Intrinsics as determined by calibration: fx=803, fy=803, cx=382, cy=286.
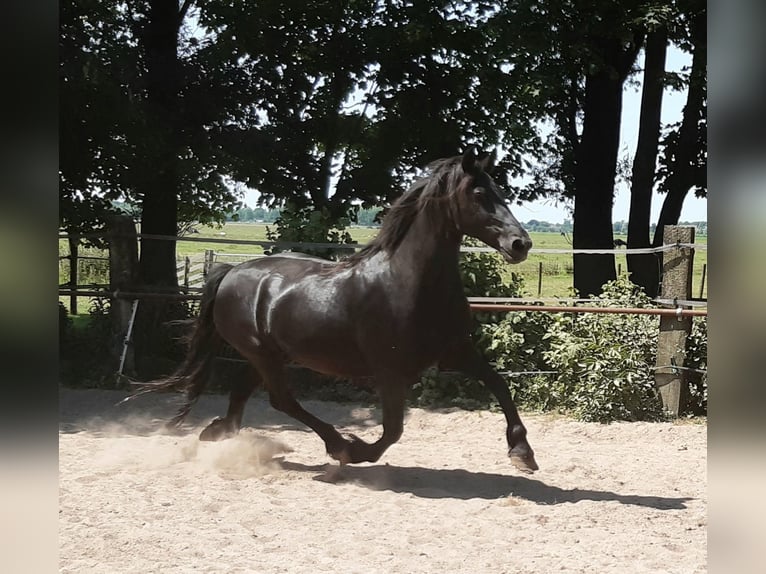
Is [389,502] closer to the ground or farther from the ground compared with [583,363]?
closer to the ground

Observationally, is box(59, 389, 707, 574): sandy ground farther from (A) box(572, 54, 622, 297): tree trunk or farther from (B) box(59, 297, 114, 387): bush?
(A) box(572, 54, 622, 297): tree trunk

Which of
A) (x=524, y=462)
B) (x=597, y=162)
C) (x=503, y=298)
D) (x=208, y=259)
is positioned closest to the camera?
(x=524, y=462)

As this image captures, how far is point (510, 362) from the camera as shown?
A: 6.63m

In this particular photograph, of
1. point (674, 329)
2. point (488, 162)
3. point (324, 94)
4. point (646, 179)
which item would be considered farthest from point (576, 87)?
point (488, 162)

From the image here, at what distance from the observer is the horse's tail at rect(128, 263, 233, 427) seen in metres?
4.89

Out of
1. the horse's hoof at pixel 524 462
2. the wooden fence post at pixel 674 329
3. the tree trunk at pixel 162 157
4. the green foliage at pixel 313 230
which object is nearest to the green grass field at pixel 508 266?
the green foliage at pixel 313 230

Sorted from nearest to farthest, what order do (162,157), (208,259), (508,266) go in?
Result: (208,259)
(162,157)
(508,266)

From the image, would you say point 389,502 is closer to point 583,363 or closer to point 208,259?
point 583,363

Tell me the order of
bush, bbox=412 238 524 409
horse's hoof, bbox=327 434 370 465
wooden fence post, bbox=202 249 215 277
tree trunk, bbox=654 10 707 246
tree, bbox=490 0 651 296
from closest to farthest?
1. horse's hoof, bbox=327 434 370 465
2. bush, bbox=412 238 524 409
3. wooden fence post, bbox=202 249 215 277
4. tree, bbox=490 0 651 296
5. tree trunk, bbox=654 10 707 246

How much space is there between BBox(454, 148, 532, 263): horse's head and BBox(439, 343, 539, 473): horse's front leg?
0.63 meters

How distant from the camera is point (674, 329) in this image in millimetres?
6074

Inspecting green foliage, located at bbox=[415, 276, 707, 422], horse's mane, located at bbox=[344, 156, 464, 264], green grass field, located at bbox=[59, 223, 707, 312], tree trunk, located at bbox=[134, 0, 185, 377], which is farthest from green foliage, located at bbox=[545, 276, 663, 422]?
tree trunk, located at bbox=[134, 0, 185, 377]

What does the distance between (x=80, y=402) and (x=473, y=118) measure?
15.0ft

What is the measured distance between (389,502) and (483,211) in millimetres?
1477
